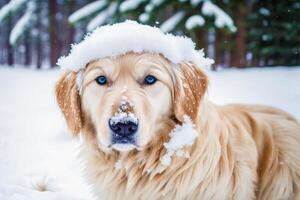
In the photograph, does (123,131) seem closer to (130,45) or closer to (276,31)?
(130,45)

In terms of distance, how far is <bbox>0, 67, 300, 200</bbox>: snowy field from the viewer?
3.78m

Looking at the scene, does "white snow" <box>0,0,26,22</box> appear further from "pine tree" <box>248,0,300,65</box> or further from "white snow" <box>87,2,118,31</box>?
"pine tree" <box>248,0,300,65</box>

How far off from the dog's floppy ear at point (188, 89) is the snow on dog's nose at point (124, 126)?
44cm

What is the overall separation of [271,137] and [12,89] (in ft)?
22.3

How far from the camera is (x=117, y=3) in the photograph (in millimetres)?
9852

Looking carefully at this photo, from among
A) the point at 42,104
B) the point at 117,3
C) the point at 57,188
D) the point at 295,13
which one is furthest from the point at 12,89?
the point at 295,13

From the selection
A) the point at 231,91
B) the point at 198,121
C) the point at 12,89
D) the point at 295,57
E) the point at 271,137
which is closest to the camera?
the point at 198,121

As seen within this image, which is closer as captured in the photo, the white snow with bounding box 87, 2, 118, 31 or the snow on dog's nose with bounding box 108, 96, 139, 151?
the snow on dog's nose with bounding box 108, 96, 139, 151

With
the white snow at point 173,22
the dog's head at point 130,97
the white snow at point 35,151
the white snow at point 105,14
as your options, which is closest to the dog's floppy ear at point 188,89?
the dog's head at point 130,97

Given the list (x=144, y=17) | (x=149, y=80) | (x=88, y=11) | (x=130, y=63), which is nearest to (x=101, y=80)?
(x=130, y=63)


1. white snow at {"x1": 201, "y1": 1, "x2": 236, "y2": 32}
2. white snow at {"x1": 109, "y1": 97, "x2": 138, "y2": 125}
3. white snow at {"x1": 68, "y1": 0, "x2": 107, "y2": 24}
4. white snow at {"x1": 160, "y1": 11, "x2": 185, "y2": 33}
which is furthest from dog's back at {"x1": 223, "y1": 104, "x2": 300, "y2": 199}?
white snow at {"x1": 68, "y1": 0, "x2": 107, "y2": 24}

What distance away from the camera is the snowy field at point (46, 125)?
378cm

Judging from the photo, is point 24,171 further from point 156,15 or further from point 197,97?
point 156,15

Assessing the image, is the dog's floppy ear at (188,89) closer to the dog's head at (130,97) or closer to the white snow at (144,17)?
the dog's head at (130,97)
